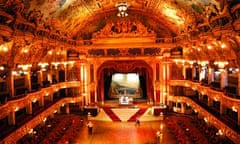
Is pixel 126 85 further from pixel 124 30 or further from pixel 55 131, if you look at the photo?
pixel 55 131

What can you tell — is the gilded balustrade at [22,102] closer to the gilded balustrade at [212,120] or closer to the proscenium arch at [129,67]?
the proscenium arch at [129,67]

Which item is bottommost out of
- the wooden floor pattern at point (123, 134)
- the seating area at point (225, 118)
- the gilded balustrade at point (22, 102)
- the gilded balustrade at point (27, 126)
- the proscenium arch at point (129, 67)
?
the wooden floor pattern at point (123, 134)

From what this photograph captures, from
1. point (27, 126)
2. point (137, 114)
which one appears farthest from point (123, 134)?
point (27, 126)

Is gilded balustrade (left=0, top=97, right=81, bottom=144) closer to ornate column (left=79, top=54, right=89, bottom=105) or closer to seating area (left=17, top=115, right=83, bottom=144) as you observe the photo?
seating area (left=17, top=115, right=83, bottom=144)

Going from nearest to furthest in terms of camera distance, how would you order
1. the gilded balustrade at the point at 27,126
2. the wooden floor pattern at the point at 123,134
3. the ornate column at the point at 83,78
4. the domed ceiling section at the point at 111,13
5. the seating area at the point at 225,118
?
1. the gilded balustrade at the point at 27,126
2. the seating area at the point at 225,118
3. the domed ceiling section at the point at 111,13
4. the wooden floor pattern at the point at 123,134
5. the ornate column at the point at 83,78

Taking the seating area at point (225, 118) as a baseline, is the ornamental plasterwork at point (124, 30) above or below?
above

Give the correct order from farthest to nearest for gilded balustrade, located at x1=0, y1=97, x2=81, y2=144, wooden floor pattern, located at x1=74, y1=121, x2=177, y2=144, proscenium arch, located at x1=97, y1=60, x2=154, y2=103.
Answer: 1. proscenium arch, located at x1=97, y1=60, x2=154, y2=103
2. wooden floor pattern, located at x1=74, y1=121, x2=177, y2=144
3. gilded balustrade, located at x1=0, y1=97, x2=81, y2=144

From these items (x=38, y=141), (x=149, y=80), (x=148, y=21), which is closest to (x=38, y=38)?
(x=38, y=141)

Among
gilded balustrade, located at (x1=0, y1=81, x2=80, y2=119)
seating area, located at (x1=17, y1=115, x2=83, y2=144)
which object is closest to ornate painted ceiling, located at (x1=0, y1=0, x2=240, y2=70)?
gilded balustrade, located at (x1=0, y1=81, x2=80, y2=119)

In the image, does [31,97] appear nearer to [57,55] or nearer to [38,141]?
[38,141]

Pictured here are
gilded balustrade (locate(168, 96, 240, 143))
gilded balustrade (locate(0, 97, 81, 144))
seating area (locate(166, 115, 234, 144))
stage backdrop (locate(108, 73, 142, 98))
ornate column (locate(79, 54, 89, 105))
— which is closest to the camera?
gilded balustrade (locate(168, 96, 240, 143))

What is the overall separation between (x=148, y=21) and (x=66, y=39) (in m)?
7.97

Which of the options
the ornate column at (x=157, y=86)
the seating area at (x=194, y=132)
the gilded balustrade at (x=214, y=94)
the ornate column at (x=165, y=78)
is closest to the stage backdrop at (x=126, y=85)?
the ornate column at (x=157, y=86)

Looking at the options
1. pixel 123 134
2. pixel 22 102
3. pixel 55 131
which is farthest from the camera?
pixel 123 134
